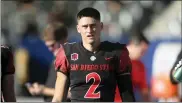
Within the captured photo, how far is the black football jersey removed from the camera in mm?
4453

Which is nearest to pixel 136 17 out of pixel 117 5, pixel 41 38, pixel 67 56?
pixel 117 5

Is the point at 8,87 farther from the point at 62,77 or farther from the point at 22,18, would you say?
the point at 22,18

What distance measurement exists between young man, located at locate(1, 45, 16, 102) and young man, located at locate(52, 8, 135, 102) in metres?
0.39

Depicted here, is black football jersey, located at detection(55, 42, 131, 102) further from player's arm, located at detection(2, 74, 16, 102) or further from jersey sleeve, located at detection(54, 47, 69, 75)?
player's arm, located at detection(2, 74, 16, 102)

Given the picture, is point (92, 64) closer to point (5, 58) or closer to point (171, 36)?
point (5, 58)

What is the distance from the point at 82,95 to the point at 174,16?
6.71 m

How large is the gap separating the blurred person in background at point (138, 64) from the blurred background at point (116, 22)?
250 mm

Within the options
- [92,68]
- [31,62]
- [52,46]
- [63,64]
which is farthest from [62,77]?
[31,62]

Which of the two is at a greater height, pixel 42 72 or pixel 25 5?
pixel 25 5

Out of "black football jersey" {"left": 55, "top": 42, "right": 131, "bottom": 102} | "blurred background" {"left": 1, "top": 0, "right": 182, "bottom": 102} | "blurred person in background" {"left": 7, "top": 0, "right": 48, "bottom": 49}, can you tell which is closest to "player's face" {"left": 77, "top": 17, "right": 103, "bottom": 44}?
"black football jersey" {"left": 55, "top": 42, "right": 131, "bottom": 102}

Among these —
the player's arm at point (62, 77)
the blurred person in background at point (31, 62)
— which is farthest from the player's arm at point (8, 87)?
the blurred person in background at point (31, 62)

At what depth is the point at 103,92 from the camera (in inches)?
175

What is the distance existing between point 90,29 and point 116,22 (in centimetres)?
632

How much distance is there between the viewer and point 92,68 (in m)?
4.50
